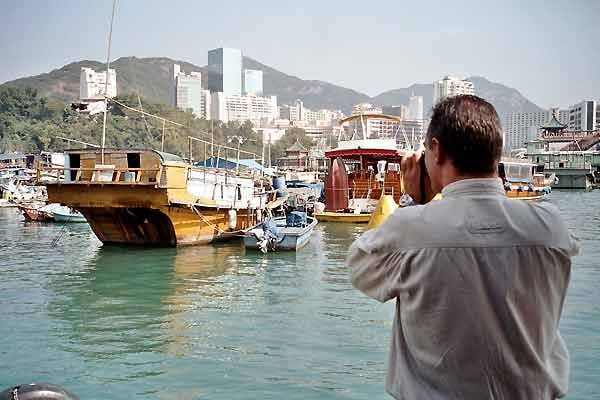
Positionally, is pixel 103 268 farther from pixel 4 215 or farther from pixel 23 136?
pixel 23 136

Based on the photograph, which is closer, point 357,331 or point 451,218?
point 451,218

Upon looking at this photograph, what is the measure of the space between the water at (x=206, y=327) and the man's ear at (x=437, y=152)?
556 centimetres

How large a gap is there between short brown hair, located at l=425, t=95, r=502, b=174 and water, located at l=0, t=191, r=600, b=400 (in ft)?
18.4

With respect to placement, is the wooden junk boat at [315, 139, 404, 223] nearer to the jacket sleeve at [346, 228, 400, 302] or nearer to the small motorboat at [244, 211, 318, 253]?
the small motorboat at [244, 211, 318, 253]

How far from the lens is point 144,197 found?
60.4 ft

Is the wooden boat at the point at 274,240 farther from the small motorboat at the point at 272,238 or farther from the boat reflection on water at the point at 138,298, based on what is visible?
the boat reflection on water at the point at 138,298

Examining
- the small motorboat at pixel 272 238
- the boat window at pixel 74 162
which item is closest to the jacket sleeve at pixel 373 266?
the small motorboat at pixel 272 238

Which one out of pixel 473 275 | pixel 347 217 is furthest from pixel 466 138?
pixel 347 217

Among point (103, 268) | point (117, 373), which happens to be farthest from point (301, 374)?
point (103, 268)

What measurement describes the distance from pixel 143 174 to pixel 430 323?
18523 millimetres

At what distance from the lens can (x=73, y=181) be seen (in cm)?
1905

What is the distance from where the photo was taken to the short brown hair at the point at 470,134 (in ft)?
6.67

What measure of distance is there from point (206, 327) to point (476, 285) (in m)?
8.89

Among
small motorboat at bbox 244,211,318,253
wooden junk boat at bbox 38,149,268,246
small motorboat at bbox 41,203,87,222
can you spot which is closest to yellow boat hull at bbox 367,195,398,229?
wooden junk boat at bbox 38,149,268,246
